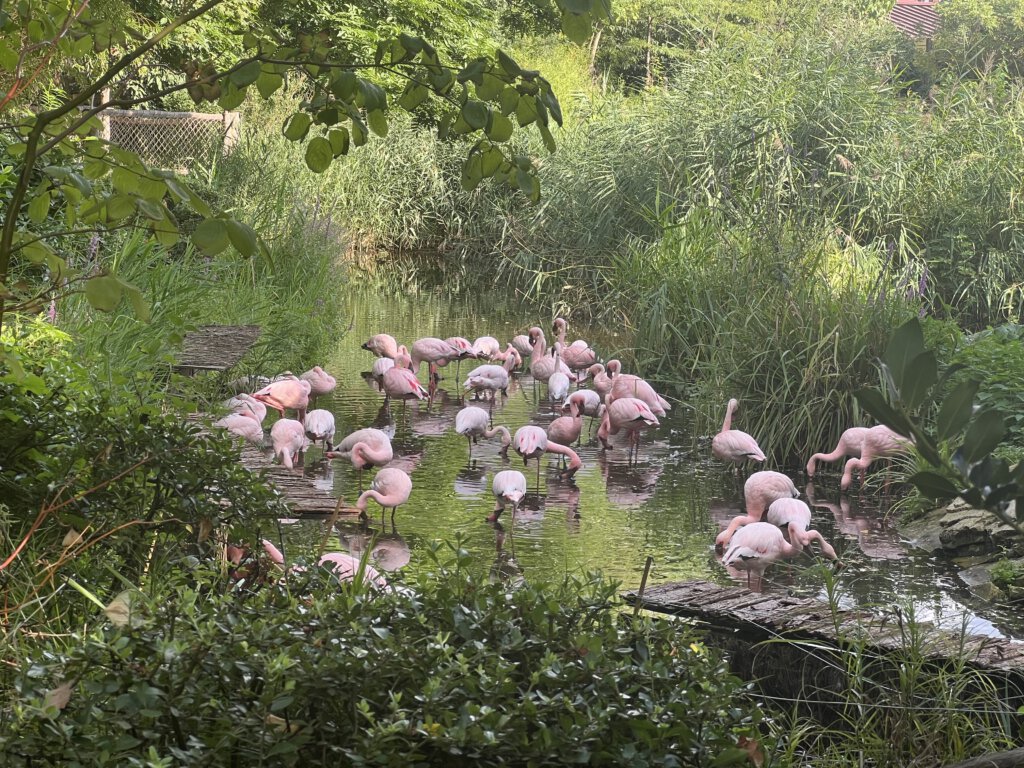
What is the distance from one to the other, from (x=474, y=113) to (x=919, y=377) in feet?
4.23

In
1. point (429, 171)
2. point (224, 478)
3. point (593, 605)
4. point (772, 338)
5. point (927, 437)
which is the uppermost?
point (927, 437)

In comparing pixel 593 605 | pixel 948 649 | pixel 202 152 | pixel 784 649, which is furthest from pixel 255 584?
pixel 202 152

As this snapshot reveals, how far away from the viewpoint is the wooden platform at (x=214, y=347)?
6.24 m

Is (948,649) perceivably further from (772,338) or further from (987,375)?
(772,338)

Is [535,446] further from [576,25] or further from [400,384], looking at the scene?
[576,25]

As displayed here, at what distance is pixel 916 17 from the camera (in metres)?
40.0

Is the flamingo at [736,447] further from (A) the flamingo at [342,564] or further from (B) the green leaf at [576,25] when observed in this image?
(B) the green leaf at [576,25]

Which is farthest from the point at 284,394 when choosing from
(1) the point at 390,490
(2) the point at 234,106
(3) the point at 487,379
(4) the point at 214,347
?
(2) the point at 234,106

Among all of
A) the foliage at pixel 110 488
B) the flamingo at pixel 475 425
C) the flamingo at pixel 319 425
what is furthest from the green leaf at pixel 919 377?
the flamingo at pixel 475 425

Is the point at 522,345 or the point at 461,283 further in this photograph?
the point at 461,283

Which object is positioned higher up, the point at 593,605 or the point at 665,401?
the point at 593,605

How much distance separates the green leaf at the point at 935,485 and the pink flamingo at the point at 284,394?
6682 mm

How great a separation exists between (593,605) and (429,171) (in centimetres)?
1628

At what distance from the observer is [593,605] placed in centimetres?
217
